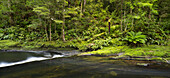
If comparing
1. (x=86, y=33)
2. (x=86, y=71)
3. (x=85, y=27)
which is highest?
(x=85, y=27)

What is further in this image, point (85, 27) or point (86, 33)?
point (85, 27)

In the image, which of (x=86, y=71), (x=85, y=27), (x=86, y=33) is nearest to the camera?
(x=86, y=71)

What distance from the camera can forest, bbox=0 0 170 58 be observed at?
9.05m

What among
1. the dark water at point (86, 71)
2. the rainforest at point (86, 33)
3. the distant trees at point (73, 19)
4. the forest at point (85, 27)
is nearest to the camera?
the dark water at point (86, 71)

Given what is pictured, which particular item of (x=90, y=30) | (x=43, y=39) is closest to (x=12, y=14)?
(x=43, y=39)

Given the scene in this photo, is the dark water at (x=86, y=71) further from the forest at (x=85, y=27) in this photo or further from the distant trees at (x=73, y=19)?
the distant trees at (x=73, y=19)

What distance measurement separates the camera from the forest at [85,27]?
9055 millimetres

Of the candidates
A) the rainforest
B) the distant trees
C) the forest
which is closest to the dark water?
the rainforest

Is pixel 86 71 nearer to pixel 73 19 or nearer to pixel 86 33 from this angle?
pixel 86 33

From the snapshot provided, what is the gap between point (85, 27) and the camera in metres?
13.7

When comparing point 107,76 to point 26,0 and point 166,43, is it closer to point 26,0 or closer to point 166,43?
point 166,43

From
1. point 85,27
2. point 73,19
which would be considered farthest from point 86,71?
point 73,19

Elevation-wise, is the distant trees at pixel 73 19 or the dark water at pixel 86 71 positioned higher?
the distant trees at pixel 73 19

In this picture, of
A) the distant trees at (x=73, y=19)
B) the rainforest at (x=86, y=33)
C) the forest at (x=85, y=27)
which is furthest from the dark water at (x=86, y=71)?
the distant trees at (x=73, y=19)
